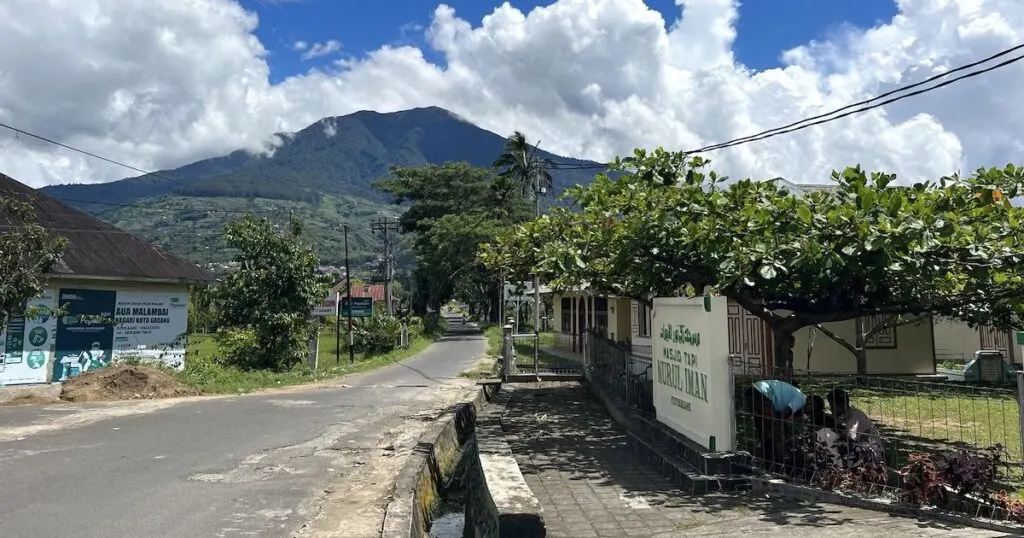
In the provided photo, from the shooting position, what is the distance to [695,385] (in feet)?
23.0

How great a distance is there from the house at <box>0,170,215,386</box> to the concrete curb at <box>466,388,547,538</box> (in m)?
12.3

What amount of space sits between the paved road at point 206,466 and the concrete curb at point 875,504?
139 inches

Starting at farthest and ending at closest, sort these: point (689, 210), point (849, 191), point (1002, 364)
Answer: point (1002, 364), point (689, 210), point (849, 191)

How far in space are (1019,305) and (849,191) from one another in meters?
2.64

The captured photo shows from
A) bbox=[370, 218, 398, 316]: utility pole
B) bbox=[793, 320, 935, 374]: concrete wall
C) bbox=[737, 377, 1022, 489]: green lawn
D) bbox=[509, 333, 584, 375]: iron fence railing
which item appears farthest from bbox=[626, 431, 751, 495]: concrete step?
bbox=[370, 218, 398, 316]: utility pole

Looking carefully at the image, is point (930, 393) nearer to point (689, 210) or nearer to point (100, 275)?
point (689, 210)

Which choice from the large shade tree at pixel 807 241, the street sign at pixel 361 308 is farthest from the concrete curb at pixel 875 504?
the street sign at pixel 361 308

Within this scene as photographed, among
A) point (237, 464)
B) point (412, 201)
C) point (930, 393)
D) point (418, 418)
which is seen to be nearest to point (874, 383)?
point (930, 393)

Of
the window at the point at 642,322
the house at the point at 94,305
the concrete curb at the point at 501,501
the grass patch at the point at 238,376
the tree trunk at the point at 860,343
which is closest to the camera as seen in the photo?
the concrete curb at the point at 501,501

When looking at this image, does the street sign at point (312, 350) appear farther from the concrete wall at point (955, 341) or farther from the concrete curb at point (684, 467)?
the concrete wall at point (955, 341)

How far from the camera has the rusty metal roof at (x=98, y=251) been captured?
1683cm

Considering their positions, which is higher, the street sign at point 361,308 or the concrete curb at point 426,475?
the street sign at point 361,308

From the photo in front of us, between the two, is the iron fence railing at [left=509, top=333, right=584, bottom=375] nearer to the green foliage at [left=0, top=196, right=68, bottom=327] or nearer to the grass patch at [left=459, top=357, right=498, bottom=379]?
the grass patch at [left=459, top=357, right=498, bottom=379]

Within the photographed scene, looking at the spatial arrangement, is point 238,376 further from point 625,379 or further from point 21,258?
point 625,379
